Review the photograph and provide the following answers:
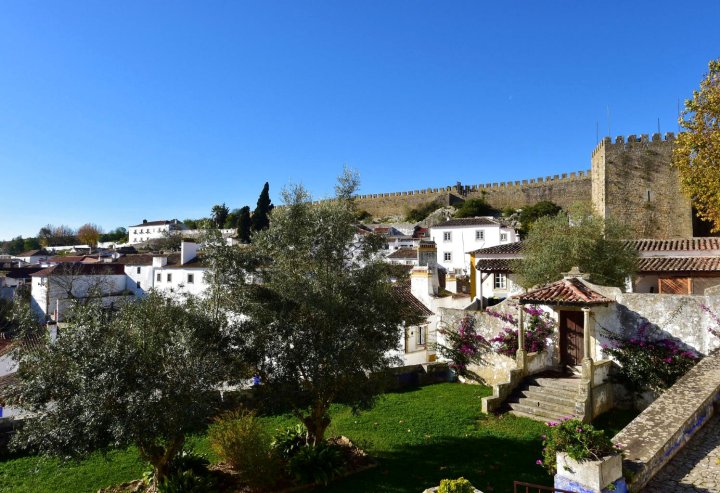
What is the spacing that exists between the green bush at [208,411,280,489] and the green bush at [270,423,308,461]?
0.88 metres

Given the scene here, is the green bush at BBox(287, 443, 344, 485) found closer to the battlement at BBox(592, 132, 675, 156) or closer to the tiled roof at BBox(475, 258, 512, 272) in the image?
the tiled roof at BBox(475, 258, 512, 272)

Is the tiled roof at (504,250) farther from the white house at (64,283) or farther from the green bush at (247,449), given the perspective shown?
the white house at (64,283)

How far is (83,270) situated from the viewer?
52.2 m

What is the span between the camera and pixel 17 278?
5500cm

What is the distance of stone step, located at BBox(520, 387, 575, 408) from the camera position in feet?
41.1

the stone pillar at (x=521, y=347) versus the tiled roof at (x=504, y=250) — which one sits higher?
the tiled roof at (x=504, y=250)

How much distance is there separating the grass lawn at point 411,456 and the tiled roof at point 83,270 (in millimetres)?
45035

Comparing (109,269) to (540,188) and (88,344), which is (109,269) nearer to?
(88,344)

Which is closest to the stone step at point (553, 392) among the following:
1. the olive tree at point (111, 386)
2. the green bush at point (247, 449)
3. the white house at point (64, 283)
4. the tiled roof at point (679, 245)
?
the green bush at point (247, 449)

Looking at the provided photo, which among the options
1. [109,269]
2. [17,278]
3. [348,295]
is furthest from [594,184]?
[17,278]

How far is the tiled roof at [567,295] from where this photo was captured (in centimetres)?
1327

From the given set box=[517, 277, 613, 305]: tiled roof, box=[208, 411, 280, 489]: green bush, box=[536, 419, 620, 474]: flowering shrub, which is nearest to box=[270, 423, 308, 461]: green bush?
box=[208, 411, 280, 489]: green bush

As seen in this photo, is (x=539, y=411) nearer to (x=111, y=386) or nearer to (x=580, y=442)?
(x=580, y=442)

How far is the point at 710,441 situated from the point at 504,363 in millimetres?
7979
